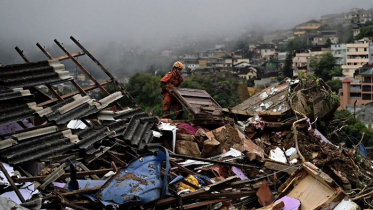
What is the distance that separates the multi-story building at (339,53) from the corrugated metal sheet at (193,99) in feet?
315

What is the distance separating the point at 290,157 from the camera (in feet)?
26.8

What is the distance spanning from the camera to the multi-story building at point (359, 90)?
243 feet

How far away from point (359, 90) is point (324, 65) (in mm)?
21597

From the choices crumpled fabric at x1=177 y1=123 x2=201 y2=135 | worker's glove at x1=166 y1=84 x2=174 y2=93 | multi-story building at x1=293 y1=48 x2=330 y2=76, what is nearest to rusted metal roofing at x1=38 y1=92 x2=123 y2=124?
crumpled fabric at x1=177 y1=123 x2=201 y2=135

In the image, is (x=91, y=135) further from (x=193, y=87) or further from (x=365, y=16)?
(x=365, y=16)

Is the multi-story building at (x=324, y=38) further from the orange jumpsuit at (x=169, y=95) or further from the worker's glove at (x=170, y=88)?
the worker's glove at (x=170, y=88)

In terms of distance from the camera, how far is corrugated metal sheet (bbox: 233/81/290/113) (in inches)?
375

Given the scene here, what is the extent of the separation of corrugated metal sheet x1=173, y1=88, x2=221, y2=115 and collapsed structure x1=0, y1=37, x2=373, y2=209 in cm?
2

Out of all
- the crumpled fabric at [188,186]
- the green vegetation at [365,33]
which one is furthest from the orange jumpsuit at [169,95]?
the green vegetation at [365,33]

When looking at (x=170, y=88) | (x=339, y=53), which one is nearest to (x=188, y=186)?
(x=170, y=88)

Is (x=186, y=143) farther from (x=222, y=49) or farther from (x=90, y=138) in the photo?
(x=222, y=49)

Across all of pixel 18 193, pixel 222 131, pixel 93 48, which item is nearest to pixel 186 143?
pixel 222 131

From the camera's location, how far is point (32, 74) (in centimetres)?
727

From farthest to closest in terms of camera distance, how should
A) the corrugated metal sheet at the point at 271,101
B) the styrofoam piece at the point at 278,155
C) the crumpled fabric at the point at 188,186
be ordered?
1. the corrugated metal sheet at the point at 271,101
2. the styrofoam piece at the point at 278,155
3. the crumpled fabric at the point at 188,186
